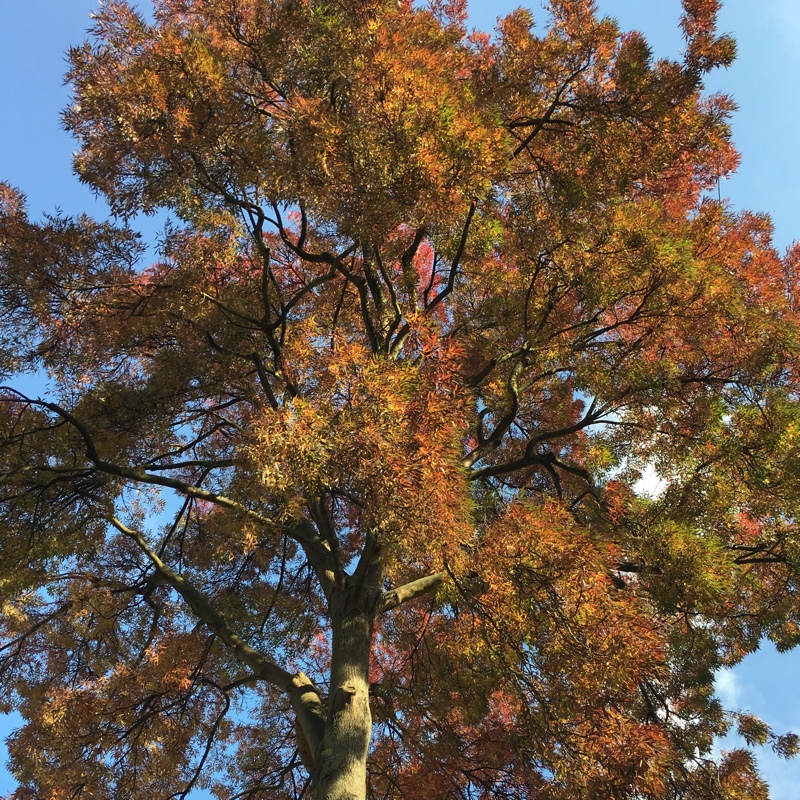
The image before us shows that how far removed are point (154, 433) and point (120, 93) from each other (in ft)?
8.19

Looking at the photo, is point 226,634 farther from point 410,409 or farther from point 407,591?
point 410,409

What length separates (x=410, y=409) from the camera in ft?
12.1

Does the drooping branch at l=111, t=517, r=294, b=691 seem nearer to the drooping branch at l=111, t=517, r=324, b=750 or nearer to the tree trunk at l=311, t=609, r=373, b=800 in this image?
the drooping branch at l=111, t=517, r=324, b=750

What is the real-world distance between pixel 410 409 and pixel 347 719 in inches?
76.1

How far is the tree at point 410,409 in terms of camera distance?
3805mm

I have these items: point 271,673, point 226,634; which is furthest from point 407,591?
point 226,634

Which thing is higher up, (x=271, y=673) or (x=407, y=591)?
(x=407, y=591)

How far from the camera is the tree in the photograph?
3.80 m

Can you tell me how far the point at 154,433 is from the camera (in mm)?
5270

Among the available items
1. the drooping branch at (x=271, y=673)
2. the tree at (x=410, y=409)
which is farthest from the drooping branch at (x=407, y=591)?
the drooping branch at (x=271, y=673)

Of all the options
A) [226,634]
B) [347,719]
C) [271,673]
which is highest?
[226,634]

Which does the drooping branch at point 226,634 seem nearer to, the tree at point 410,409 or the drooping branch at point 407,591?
the tree at point 410,409

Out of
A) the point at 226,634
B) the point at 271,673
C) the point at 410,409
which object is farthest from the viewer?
the point at 226,634

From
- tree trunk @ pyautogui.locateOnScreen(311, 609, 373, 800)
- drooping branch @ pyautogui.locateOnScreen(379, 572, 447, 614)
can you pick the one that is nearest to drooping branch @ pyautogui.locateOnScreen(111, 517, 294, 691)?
tree trunk @ pyautogui.locateOnScreen(311, 609, 373, 800)
